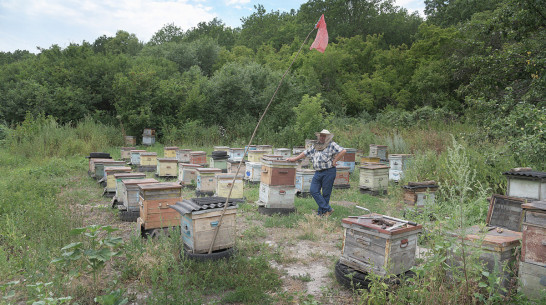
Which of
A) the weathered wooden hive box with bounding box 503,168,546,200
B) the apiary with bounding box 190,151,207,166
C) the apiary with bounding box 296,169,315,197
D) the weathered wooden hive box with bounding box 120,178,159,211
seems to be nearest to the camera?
the weathered wooden hive box with bounding box 503,168,546,200

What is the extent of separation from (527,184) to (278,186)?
4249 millimetres

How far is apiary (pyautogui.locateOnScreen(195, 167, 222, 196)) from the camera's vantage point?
8.56 metres

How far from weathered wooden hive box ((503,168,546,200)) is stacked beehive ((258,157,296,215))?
150 inches

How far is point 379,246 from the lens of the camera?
3934 mm

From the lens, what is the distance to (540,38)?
11516mm

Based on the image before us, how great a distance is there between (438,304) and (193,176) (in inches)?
298

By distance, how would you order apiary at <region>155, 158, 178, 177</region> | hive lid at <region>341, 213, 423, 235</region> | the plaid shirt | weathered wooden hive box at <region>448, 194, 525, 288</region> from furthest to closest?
apiary at <region>155, 158, 178, 177</region>, the plaid shirt, hive lid at <region>341, 213, 423, 235</region>, weathered wooden hive box at <region>448, 194, 525, 288</region>

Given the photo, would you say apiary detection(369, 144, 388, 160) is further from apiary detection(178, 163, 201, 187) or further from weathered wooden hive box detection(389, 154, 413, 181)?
apiary detection(178, 163, 201, 187)

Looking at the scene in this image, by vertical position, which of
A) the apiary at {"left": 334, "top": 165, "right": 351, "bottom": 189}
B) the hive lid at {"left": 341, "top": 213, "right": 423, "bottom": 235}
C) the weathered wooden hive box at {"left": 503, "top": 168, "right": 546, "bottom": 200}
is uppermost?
the weathered wooden hive box at {"left": 503, "top": 168, "right": 546, "bottom": 200}

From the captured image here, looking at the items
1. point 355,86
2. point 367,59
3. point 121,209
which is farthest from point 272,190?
point 367,59

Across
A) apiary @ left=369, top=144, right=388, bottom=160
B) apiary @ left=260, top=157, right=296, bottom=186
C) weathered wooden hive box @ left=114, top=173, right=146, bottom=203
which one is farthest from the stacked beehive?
apiary @ left=369, top=144, right=388, bottom=160

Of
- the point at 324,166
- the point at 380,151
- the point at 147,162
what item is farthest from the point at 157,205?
the point at 380,151

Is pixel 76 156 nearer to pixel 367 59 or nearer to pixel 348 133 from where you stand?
pixel 348 133

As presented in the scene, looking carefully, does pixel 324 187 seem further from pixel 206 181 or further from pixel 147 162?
pixel 147 162
